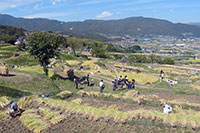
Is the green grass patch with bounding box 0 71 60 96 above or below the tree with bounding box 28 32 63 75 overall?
below

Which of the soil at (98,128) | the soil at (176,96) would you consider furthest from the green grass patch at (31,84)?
the soil at (176,96)

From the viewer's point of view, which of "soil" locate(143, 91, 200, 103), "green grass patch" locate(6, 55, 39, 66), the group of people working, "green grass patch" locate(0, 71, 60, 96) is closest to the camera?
"soil" locate(143, 91, 200, 103)

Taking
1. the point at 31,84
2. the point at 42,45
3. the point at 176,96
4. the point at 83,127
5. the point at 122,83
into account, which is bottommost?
the point at 176,96

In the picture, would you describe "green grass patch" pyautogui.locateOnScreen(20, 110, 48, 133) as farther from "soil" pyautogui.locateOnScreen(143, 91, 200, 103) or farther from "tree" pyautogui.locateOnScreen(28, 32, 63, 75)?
"tree" pyautogui.locateOnScreen(28, 32, 63, 75)

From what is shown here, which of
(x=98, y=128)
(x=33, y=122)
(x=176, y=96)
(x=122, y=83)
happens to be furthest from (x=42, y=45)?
(x=98, y=128)

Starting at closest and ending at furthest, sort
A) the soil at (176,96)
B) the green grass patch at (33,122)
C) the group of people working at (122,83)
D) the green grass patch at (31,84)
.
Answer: the green grass patch at (33,122)
the soil at (176,96)
the green grass patch at (31,84)
the group of people working at (122,83)

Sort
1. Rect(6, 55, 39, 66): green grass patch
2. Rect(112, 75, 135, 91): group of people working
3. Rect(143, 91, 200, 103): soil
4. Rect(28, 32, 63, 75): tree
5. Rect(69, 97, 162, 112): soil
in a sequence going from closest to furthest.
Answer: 1. Rect(69, 97, 162, 112): soil
2. Rect(143, 91, 200, 103): soil
3. Rect(112, 75, 135, 91): group of people working
4. Rect(28, 32, 63, 75): tree
5. Rect(6, 55, 39, 66): green grass patch

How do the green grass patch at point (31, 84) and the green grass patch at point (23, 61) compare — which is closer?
the green grass patch at point (31, 84)

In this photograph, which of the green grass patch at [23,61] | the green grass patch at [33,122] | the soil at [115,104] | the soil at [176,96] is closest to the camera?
the green grass patch at [33,122]

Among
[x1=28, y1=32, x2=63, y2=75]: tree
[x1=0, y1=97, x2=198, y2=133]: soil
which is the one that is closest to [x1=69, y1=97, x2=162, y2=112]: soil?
[x1=0, y1=97, x2=198, y2=133]: soil

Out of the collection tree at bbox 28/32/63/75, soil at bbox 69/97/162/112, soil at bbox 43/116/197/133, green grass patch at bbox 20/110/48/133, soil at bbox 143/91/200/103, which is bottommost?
soil at bbox 143/91/200/103

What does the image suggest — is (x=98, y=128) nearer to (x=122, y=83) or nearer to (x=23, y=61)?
(x=122, y=83)

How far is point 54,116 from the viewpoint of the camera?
14133 mm

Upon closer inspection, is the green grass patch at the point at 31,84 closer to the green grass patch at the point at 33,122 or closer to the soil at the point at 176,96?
the green grass patch at the point at 33,122
